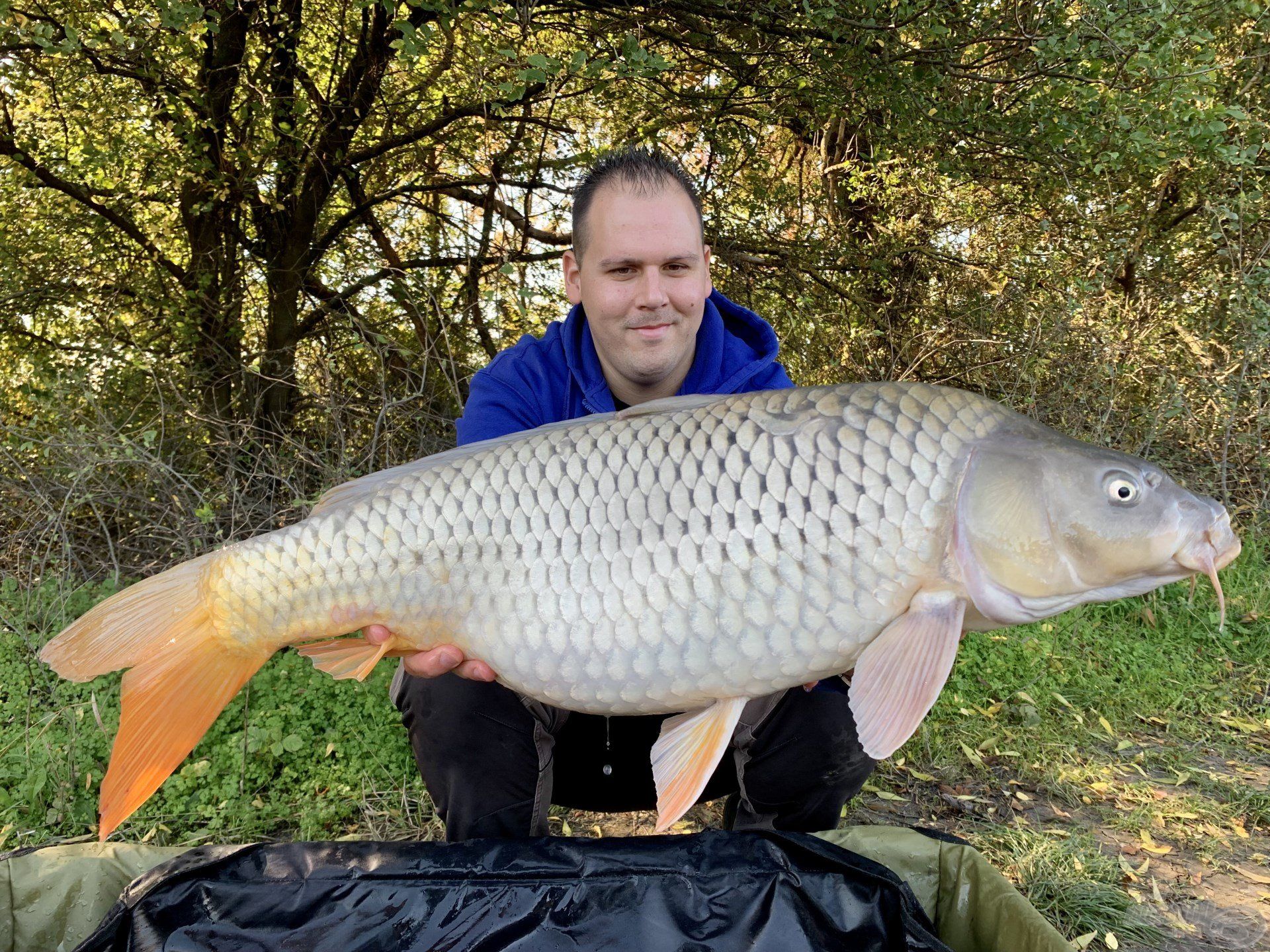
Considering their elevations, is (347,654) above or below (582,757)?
above

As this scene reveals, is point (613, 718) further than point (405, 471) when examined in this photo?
Yes

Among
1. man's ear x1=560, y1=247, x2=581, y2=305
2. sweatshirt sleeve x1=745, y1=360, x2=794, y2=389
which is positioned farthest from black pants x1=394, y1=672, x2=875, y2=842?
man's ear x1=560, y1=247, x2=581, y2=305

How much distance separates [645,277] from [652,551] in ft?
2.06

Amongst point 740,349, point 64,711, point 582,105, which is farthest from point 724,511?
point 582,105

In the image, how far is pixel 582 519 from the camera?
1164 millimetres

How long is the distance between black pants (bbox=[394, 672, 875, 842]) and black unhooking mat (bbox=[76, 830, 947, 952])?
6.4 inches

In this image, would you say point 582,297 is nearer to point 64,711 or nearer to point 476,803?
point 476,803

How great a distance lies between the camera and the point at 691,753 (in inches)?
45.8

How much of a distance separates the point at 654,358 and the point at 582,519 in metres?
0.53

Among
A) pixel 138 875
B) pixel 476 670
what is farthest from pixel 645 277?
pixel 138 875

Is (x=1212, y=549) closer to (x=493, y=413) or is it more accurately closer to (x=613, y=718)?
(x=613, y=718)

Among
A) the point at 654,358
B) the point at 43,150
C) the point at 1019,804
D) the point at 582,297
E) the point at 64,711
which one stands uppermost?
the point at 43,150

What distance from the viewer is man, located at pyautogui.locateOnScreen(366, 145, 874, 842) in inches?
56.2

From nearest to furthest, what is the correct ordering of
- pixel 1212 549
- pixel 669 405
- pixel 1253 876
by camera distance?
pixel 1212 549 → pixel 669 405 → pixel 1253 876
